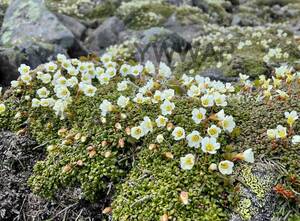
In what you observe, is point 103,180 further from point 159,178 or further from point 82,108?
point 82,108

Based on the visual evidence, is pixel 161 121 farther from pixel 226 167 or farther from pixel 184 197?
pixel 184 197

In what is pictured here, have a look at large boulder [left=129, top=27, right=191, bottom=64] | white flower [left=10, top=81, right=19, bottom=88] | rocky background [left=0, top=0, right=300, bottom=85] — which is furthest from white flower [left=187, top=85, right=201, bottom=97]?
large boulder [left=129, top=27, right=191, bottom=64]

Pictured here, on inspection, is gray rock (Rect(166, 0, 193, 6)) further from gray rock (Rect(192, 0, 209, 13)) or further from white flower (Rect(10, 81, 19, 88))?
white flower (Rect(10, 81, 19, 88))

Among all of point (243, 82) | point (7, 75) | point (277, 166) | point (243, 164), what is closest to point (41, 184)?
point (243, 164)

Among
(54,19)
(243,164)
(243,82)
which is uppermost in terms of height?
(243,164)

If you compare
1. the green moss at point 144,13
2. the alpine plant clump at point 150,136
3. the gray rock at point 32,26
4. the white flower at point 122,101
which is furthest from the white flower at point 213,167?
the green moss at point 144,13

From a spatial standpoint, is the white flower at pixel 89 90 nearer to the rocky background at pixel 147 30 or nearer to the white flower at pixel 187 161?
the white flower at pixel 187 161
